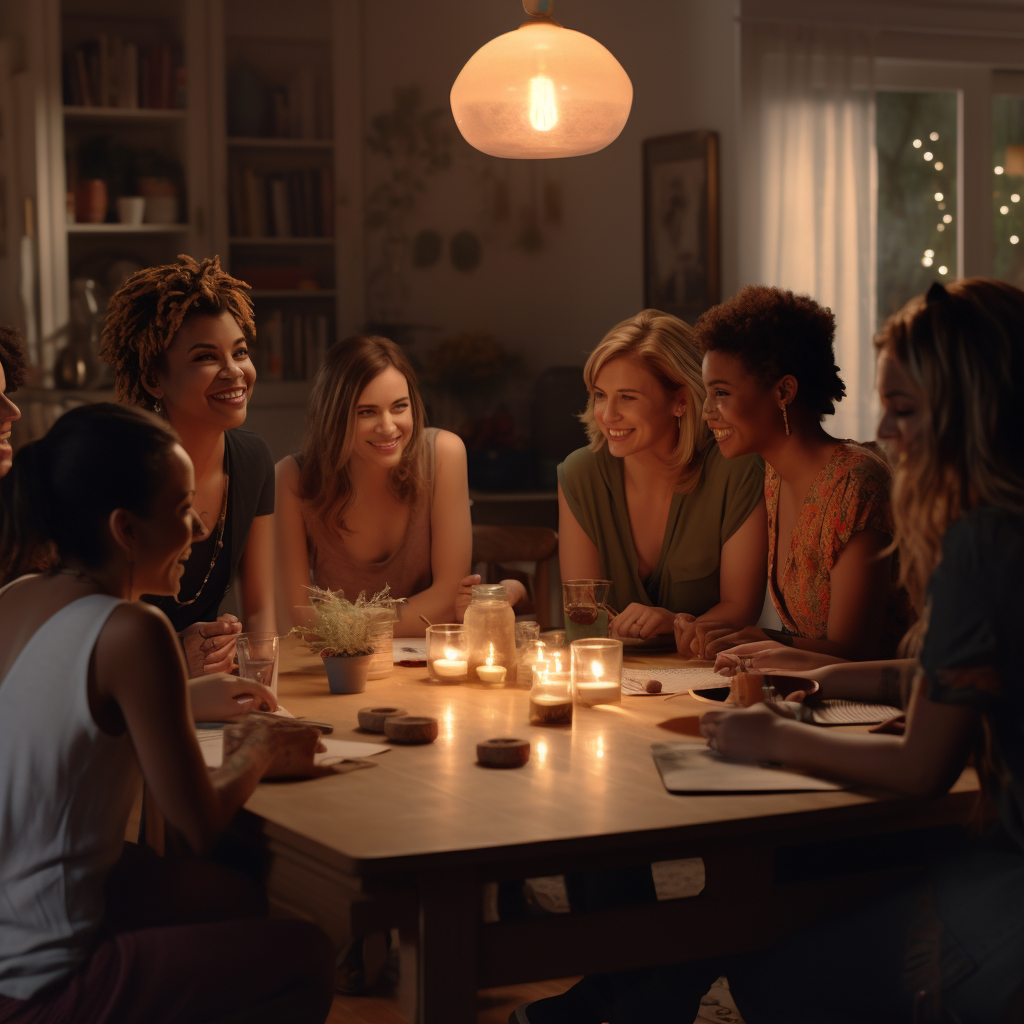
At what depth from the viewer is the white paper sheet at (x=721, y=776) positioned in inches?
54.2

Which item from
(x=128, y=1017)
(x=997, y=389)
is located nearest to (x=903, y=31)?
(x=997, y=389)

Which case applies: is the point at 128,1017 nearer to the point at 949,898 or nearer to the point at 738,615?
the point at 949,898

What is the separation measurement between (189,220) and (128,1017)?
3.78 metres

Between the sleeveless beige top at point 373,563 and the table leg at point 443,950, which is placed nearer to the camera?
the table leg at point 443,950

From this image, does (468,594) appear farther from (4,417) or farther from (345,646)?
(4,417)

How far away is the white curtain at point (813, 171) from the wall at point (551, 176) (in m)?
0.28

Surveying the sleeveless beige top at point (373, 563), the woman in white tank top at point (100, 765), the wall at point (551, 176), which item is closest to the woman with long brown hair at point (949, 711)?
the woman in white tank top at point (100, 765)

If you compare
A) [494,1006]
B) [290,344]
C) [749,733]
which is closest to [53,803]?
[749,733]

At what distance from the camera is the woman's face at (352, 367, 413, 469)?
8.57ft

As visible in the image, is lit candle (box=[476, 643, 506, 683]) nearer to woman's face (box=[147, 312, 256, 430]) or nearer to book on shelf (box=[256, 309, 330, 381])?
woman's face (box=[147, 312, 256, 430])

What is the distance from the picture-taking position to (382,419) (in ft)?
8.58

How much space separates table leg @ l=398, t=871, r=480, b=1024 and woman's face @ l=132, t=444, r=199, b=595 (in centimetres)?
48

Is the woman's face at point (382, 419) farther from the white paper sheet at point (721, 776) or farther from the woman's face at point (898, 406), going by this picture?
the woman's face at point (898, 406)

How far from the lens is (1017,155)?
494 centimetres
